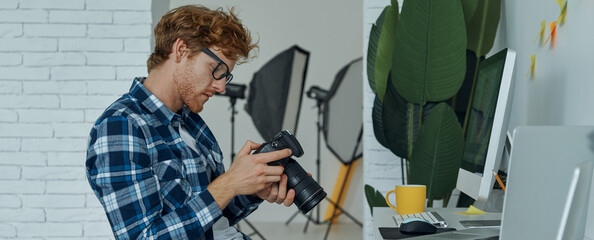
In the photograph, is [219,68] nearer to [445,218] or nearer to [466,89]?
[445,218]

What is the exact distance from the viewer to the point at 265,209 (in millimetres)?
5367

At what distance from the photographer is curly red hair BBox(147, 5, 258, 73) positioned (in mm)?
1376

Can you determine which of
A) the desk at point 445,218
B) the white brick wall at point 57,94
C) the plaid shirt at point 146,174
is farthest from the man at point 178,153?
the white brick wall at point 57,94

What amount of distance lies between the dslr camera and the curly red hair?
0.25m

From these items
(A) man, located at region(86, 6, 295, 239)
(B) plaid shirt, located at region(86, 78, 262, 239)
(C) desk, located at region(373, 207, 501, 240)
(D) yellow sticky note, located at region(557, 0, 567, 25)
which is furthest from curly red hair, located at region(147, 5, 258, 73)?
(D) yellow sticky note, located at region(557, 0, 567, 25)

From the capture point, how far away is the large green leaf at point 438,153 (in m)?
1.84

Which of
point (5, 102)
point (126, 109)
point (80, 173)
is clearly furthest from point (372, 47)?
point (5, 102)

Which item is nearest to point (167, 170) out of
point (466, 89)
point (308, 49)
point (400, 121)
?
point (400, 121)

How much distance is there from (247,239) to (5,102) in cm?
170

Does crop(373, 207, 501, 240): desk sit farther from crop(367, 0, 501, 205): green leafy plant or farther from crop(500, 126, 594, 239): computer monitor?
crop(500, 126, 594, 239): computer monitor

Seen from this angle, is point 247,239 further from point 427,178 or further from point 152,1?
point 152,1

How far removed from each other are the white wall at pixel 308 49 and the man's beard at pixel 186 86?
3.91 meters

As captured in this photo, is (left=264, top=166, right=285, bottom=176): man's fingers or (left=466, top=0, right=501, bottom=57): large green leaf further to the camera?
(left=466, top=0, right=501, bottom=57): large green leaf

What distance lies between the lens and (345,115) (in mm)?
4844
